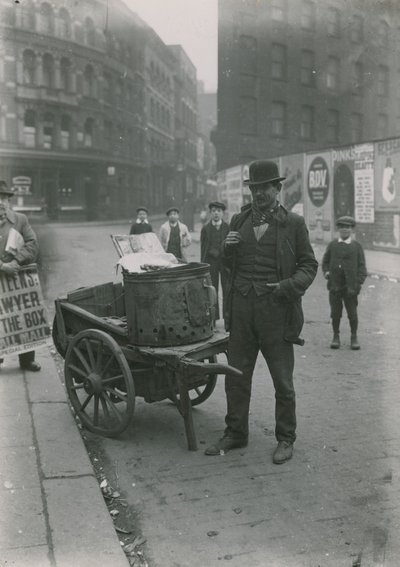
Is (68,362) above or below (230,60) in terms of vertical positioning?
below

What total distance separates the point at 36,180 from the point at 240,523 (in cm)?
3983

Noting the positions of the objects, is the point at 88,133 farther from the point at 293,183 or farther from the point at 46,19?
the point at 293,183

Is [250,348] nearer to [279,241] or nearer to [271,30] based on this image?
[279,241]

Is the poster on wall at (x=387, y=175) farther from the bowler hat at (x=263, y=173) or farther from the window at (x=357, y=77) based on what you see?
the window at (x=357, y=77)

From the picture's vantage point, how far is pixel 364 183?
66.0 ft

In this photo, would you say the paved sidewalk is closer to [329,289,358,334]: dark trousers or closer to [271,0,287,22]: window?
[329,289,358,334]: dark trousers

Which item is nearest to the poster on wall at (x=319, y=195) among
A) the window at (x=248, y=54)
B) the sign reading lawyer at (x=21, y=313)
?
the window at (x=248, y=54)

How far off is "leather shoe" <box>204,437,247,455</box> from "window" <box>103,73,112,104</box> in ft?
138

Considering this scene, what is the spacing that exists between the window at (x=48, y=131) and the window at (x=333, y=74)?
1804 cm

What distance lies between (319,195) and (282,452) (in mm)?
19641

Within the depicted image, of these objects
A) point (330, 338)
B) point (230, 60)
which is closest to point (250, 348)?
point (330, 338)

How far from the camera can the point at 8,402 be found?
5453 mm

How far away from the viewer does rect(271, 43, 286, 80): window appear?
122 ft

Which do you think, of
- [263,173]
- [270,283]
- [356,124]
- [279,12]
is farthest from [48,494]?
[356,124]
